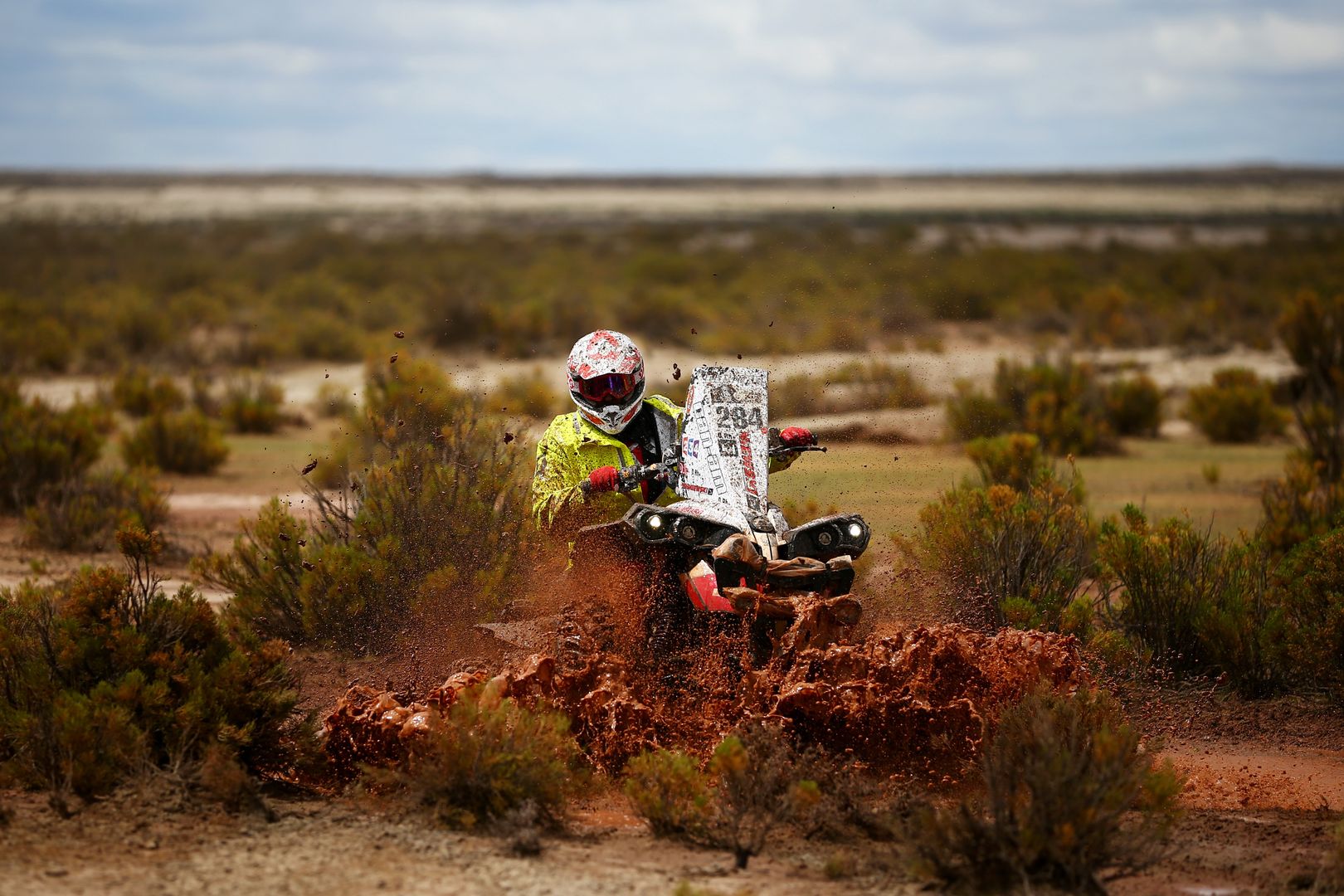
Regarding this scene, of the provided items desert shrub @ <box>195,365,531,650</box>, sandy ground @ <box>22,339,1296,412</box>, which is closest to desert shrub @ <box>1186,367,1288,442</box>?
sandy ground @ <box>22,339,1296,412</box>

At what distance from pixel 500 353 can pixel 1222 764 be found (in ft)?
79.4

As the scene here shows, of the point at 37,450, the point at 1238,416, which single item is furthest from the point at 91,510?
the point at 1238,416

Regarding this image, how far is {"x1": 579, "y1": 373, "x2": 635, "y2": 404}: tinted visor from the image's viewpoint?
24.8ft

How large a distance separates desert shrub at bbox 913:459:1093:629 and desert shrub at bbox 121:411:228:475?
1163cm

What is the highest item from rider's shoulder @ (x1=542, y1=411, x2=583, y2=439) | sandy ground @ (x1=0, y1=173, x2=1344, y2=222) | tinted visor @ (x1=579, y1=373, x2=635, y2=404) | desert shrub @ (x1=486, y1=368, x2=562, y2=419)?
sandy ground @ (x1=0, y1=173, x2=1344, y2=222)

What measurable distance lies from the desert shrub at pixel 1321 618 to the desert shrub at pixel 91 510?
9.34 metres

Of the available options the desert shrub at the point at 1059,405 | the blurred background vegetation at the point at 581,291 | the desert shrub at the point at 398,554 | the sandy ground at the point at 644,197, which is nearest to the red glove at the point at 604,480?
the desert shrub at the point at 398,554

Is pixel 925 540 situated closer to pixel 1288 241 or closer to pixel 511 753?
pixel 511 753

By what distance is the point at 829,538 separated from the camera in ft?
21.9

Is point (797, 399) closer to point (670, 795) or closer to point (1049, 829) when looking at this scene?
point (670, 795)

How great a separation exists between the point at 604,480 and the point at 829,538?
3.79 feet

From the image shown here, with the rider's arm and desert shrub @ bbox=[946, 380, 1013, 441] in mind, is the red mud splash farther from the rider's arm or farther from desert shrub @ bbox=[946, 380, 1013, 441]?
desert shrub @ bbox=[946, 380, 1013, 441]

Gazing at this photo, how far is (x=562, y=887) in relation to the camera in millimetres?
5172

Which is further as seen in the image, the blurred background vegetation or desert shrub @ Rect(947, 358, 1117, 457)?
the blurred background vegetation
